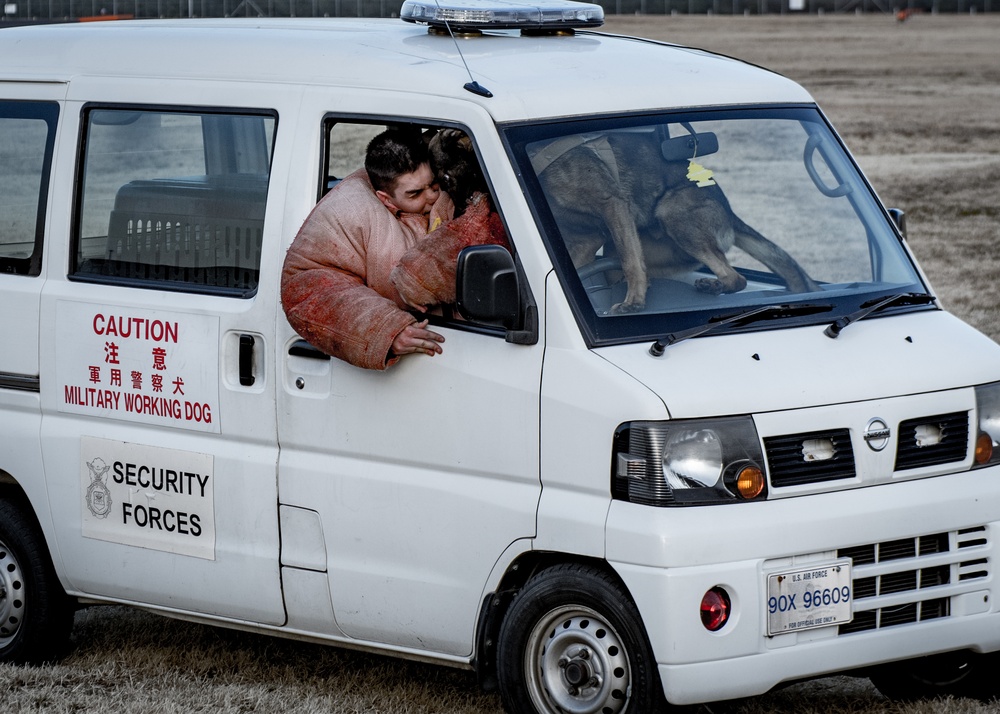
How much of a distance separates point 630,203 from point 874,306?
805 millimetres

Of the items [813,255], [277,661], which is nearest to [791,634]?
[813,255]

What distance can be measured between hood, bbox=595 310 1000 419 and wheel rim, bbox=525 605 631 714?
688 millimetres

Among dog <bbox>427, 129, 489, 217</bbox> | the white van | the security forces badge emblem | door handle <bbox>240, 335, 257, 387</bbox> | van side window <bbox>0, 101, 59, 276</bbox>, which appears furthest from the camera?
van side window <bbox>0, 101, 59, 276</bbox>

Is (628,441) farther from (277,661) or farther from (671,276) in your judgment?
(277,661)

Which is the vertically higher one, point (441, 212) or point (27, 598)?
point (441, 212)

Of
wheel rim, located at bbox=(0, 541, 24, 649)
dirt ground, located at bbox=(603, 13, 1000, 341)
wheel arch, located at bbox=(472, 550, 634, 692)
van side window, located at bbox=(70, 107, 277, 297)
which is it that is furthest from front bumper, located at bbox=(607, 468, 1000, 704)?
dirt ground, located at bbox=(603, 13, 1000, 341)

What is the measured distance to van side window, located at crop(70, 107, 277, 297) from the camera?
5.43m

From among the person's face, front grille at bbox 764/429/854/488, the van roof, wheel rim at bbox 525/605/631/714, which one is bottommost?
wheel rim at bbox 525/605/631/714

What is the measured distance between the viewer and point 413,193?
17.1 feet

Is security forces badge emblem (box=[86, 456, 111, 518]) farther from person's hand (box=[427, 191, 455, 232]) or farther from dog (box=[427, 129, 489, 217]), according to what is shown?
dog (box=[427, 129, 489, 217])

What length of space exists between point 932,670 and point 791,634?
1098 millimetres

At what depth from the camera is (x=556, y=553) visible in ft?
15.6

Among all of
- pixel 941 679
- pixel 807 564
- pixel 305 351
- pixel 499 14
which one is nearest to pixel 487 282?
pixel 305 351

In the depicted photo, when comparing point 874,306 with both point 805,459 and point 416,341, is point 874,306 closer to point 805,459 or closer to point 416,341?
point 805,459
